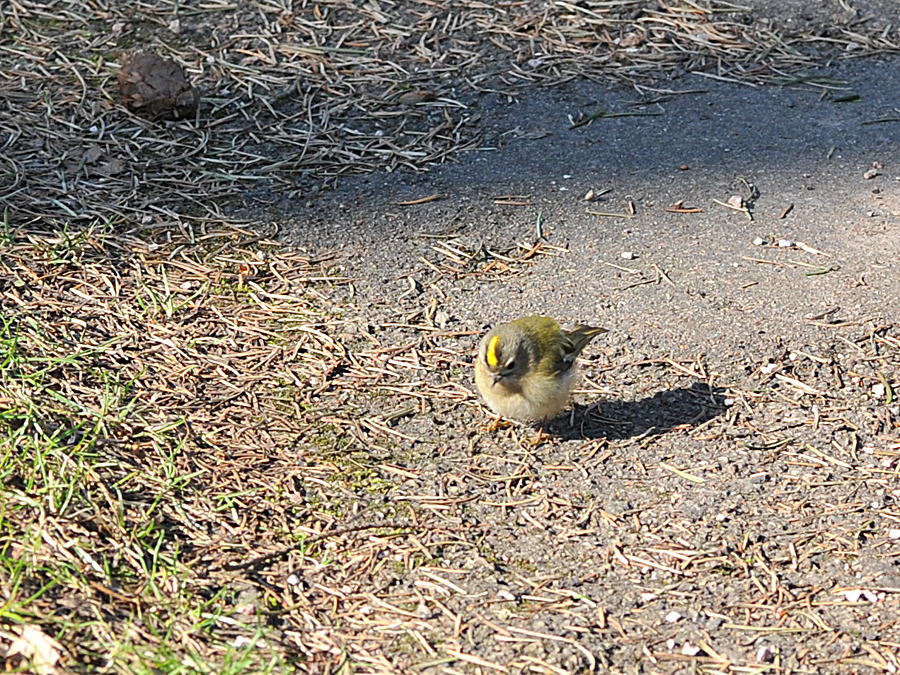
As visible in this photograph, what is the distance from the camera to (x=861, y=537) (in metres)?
3.47

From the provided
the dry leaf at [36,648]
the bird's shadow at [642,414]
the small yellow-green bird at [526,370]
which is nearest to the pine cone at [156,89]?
the small yellow-green bird at [526,370]

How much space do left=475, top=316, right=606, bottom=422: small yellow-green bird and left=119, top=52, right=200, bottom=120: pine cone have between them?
9.01ft

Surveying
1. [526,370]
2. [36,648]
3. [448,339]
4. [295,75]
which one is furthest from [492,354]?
[295,75]

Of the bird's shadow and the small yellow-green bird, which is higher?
the small yellow-green bird

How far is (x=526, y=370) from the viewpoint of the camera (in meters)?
3.88

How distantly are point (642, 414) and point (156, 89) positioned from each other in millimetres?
3377

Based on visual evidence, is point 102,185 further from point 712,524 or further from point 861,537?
point 861,537

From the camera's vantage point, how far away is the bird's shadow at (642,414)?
4.01 metres

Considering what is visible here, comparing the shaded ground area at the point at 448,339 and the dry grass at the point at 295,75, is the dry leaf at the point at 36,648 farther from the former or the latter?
the dry grass at the point at 295,75

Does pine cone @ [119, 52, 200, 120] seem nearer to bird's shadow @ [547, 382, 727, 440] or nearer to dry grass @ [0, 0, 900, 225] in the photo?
dry grass @ [0, 0, 900, 225]

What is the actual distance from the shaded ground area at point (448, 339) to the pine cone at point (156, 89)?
109 mm

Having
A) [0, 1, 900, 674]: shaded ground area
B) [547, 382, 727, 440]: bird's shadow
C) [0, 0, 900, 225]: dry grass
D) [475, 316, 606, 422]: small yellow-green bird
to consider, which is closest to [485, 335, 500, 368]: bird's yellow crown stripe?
[475, 316, 606, 422]: small yellow-green bird

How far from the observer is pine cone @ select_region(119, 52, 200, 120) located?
565 cm

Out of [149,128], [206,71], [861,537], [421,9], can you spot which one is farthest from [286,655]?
[421,9]
